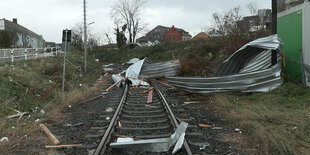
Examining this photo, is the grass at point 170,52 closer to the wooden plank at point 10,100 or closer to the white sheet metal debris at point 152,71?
the white sheet metal debris at point 152,71

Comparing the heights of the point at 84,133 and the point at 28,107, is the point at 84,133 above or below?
below

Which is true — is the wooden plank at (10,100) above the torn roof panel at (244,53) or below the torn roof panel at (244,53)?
below

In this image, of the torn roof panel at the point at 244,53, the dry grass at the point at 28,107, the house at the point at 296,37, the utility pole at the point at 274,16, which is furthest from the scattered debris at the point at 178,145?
the utility pole at the point at 274,16

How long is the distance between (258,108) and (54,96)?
302 inches

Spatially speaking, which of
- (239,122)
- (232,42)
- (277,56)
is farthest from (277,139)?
(232,42)

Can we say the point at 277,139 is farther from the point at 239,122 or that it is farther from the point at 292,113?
the point at 292,113

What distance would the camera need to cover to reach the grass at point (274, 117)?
4613 mm

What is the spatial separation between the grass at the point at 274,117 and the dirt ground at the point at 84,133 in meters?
0.29

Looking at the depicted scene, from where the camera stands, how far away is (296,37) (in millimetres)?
10438

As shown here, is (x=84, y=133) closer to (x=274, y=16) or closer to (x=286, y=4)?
(x=274, y=16)

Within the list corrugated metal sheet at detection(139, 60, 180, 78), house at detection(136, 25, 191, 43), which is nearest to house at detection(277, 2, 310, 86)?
corrugated metal sheet at detection(139, 60, 180, 78)

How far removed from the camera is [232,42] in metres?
19.4

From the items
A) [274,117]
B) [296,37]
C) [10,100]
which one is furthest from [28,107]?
[296,37]

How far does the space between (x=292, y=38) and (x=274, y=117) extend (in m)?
6.04
